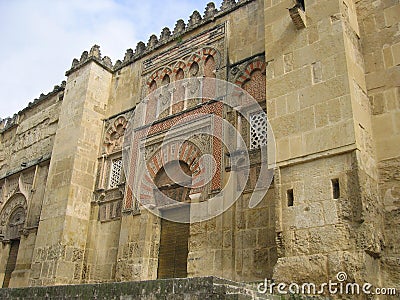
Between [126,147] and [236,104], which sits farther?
[126,147]

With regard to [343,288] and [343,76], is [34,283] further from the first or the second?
[343,76]

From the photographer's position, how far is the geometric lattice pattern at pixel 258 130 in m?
6.48

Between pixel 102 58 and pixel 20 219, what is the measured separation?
167 inches

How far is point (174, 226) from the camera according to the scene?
7.19 meters

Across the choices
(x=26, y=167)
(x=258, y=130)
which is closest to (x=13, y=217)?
(x=26, y=167)

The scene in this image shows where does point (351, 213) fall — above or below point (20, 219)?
below

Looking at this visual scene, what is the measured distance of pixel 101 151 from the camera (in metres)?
9.22

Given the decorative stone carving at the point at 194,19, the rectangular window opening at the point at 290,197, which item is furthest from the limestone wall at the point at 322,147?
the decorative stone carving at the point at 194,19

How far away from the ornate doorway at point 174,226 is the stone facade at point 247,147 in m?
0.16

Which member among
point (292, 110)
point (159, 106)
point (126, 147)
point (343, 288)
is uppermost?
point (159, 106)

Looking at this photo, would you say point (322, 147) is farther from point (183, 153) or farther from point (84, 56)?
point (84, 56)

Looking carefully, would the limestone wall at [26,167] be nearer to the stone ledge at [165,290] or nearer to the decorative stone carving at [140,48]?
the decorative stone carving at [140,48]

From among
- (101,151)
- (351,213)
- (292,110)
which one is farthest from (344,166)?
(101,151)

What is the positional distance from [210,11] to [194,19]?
0.40 metres
